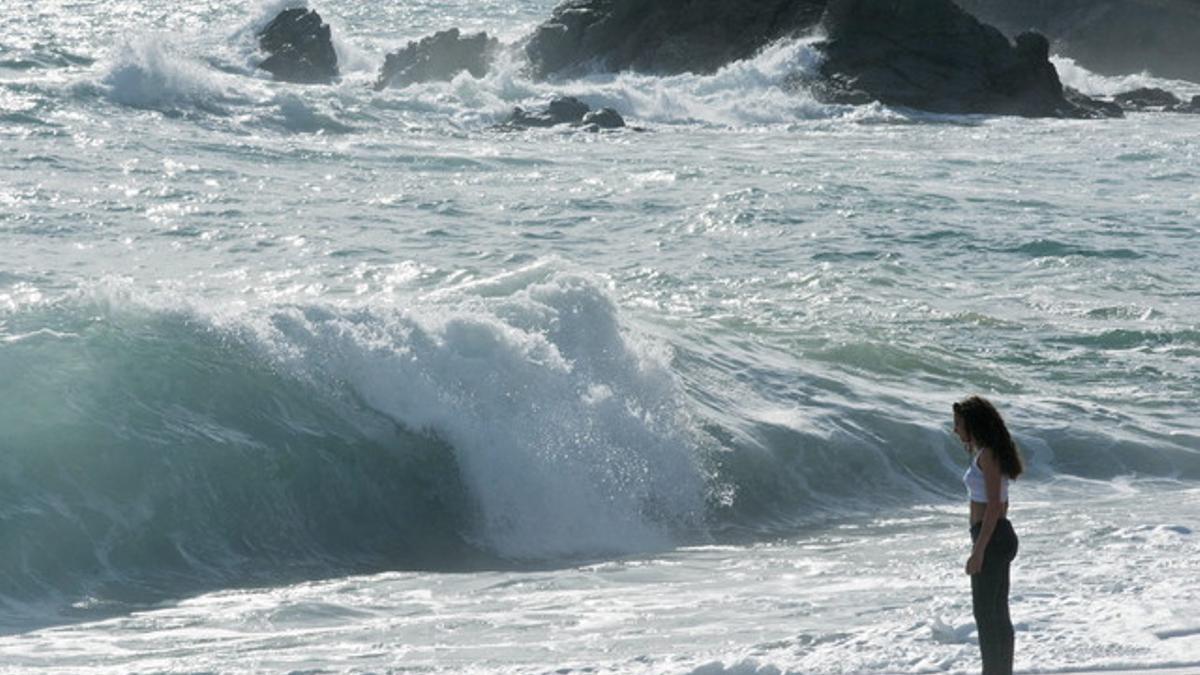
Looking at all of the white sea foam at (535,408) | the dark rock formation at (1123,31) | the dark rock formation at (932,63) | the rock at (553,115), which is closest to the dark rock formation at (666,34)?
the dark rock formation at (932,63)

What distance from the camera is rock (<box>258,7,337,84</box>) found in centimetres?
3906

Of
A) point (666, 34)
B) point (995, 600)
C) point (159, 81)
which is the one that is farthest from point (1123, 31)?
point (995, 600)

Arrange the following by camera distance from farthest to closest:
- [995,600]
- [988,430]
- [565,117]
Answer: [565,117], [995,600], [988,430]

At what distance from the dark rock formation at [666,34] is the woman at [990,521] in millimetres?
33080

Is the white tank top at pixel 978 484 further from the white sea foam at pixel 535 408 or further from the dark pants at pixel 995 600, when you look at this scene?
the white sea foam at pixel 535 408

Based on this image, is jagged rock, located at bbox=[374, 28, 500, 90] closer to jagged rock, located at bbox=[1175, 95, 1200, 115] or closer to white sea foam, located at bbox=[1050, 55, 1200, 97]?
white sea foam, located at bbox=[1050, 55, 1200, 97]

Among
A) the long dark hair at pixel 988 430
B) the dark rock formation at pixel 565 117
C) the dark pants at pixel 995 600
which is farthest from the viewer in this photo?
the dark rock formation at pixel 565 117

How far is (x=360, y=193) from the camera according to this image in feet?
77.3

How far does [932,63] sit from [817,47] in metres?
2.34

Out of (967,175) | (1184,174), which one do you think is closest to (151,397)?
(967,175)

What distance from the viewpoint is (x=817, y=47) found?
39.0 m

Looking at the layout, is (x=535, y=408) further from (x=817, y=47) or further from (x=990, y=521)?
(x=817, y=47)

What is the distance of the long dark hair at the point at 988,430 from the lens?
6777 mm

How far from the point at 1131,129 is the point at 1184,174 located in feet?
21.8
